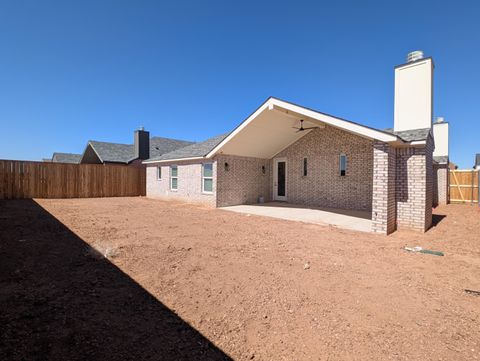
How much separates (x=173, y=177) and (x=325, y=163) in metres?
10.1

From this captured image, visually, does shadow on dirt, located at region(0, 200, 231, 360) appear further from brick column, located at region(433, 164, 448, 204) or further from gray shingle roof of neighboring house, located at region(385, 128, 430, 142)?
brick column, located at region(433, 164, 448, 204)

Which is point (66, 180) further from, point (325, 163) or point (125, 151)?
point (325, 163)

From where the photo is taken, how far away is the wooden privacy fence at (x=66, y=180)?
14.7 metres

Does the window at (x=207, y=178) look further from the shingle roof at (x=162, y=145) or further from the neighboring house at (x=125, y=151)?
the shingle roof at (x=162, y=145)

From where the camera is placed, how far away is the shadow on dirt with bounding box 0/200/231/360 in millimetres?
2080

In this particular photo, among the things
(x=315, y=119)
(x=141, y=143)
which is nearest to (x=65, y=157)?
(x=141, y=143)

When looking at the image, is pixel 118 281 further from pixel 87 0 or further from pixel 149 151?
pixel 149 151

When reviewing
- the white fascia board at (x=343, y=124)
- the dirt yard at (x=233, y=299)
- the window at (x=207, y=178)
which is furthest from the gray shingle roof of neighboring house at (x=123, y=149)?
the white fascia board at (x=343, y=124)

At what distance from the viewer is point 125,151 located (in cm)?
2391

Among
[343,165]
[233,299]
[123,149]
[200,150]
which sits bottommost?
[233,299]

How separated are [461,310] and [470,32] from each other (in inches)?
390

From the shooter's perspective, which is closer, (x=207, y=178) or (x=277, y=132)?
(x=277, y=132)

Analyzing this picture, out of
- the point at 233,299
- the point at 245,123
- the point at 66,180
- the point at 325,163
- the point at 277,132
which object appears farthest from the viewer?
the point at 66,180

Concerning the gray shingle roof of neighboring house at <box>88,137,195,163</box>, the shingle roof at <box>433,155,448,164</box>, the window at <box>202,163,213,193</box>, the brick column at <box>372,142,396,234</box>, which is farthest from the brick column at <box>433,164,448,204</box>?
the gray shingle roof of neighboring house at <box>88,137,195,163</box>
